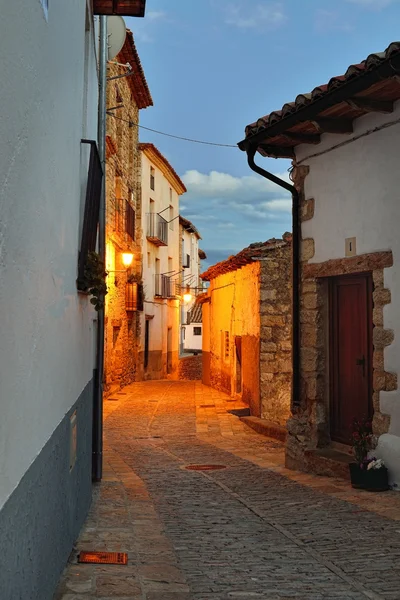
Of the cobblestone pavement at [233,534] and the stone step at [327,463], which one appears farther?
the stone step at [327,463]

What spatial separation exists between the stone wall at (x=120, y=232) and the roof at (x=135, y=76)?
32 cm

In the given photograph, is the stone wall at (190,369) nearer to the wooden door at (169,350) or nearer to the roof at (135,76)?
the wooden door at (169,350)

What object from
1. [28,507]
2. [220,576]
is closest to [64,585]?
[220,576]

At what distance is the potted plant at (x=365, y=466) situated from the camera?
22.7ft

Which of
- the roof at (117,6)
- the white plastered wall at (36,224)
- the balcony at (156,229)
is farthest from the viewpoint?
the balcony at (156,229)

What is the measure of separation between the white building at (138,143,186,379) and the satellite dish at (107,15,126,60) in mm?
18432

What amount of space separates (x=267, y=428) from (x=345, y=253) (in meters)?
5.60

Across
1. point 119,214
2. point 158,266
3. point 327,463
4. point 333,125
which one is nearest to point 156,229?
point 158,266

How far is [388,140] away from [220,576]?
15.7 feet

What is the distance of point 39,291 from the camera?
10.1ft

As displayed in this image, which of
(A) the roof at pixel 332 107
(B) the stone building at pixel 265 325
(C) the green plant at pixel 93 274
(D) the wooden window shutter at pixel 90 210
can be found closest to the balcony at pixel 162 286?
(B) the stone building at pixel 265 325

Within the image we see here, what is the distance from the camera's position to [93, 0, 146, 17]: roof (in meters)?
6.60

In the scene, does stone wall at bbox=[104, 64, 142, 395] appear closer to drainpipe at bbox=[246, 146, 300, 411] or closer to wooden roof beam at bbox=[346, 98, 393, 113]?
drainpipe at bbox=[246, 146, 300, 411]

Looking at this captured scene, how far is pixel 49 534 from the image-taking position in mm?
3516
